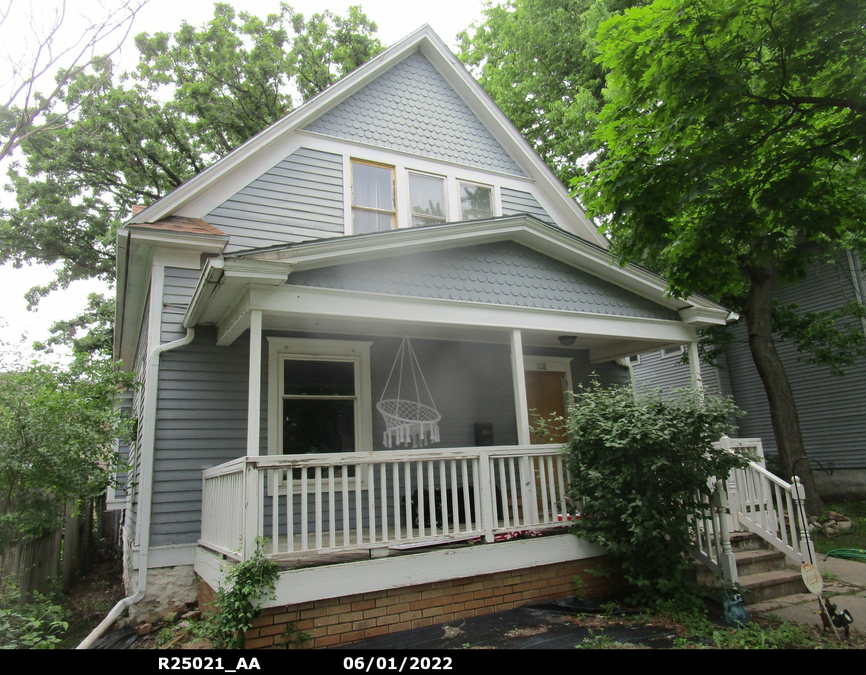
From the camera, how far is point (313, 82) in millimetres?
18391

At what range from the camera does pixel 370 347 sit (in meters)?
7.91

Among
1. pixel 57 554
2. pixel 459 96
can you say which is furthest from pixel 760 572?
pixel 57 554

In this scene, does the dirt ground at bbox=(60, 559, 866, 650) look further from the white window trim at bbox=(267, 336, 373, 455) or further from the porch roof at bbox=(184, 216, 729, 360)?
the porch roof at bbox=(184, 216, 729, 360)

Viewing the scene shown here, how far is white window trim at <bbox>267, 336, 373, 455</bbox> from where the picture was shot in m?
7.07

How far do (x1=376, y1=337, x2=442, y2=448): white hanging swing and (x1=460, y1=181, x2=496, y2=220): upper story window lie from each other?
2626 millimetres

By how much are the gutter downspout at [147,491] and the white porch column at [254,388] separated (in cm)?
181

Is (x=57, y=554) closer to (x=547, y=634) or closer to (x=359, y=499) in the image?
(x=359, y=499)

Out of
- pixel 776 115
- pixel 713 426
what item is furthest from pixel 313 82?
pixel 713 426

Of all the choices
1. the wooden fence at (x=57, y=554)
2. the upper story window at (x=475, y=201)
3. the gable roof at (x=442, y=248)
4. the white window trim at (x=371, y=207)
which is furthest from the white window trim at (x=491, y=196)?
the wooden fence at (x=57, y=554)

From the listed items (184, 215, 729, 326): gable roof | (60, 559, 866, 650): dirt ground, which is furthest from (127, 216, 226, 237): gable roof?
(60, 559, 866, 650): dirt ground

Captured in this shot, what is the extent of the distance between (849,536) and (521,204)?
7.73 metres

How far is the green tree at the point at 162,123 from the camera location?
15828 mm

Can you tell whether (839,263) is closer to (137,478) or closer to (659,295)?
(659,295)

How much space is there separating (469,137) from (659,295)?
13.8ft
